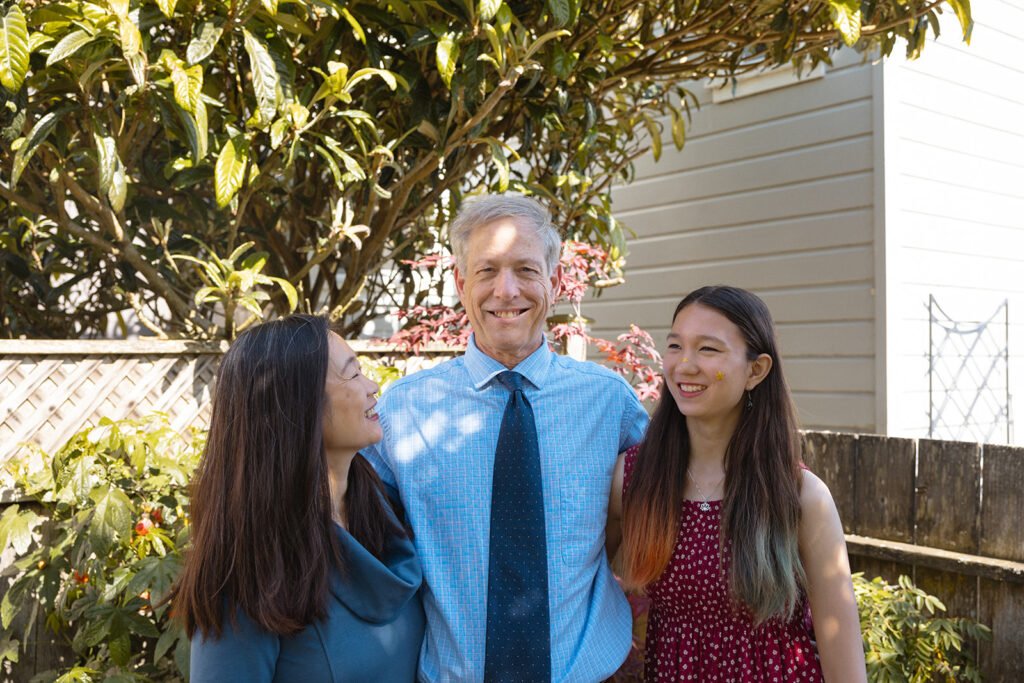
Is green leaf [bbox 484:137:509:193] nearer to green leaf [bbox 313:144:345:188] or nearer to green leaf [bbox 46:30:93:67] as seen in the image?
green leaf [bbox 313:144:345:188]

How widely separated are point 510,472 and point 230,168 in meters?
1.63

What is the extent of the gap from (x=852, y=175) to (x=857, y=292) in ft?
2.23

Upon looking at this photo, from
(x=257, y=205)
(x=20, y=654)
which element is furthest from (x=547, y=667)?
(x=257, y=205)

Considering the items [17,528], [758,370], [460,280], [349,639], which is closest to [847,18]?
[758,370]

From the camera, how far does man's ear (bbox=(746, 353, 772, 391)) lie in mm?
1873

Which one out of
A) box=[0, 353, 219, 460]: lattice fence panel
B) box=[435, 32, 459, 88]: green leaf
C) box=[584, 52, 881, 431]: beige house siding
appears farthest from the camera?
box=[584, 52, 881, 431]: beige house siding

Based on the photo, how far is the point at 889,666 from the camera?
118 inches

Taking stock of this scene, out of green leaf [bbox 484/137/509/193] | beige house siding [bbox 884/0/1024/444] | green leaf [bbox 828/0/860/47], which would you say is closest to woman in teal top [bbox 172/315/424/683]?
green leaf [bbox 484/137/509/193]

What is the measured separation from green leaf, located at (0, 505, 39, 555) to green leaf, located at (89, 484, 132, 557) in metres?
0.25

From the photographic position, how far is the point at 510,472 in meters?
1.84

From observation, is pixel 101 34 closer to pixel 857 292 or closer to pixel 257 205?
pixel 257 205

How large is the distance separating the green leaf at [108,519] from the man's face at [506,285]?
3.82ft

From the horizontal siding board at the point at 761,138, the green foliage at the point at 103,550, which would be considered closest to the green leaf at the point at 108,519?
the green foliage at the point at 103,550

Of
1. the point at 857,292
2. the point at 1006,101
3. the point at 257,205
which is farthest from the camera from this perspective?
the point at 1006,101
